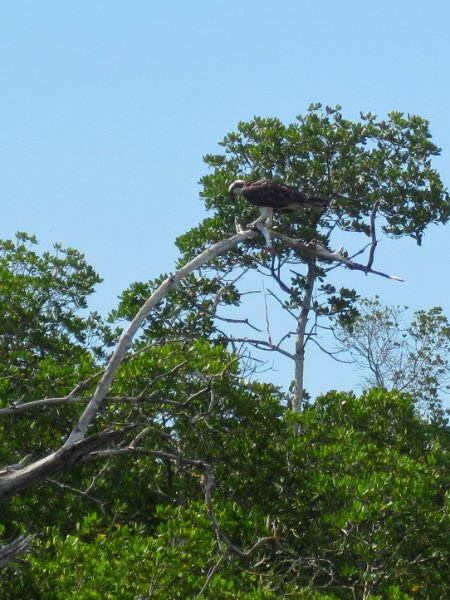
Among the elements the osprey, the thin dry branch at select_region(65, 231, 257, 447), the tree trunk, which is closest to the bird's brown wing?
the osprey

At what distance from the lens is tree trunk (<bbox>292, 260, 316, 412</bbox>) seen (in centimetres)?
1637

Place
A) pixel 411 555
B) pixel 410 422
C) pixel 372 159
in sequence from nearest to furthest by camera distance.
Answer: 1. pixel 411 555
2. pixel 410 422
3. pixel 372 159

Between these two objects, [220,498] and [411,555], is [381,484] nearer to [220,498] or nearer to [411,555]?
[411,555]

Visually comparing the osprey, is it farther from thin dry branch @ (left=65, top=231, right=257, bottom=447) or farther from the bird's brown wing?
thin dry branch @ (left=65, top=231, right=257, bottom=447)

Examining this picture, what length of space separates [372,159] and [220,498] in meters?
7.19

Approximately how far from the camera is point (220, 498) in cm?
1195

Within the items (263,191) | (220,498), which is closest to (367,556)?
(220,498)

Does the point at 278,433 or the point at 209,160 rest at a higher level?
the point at 209,160

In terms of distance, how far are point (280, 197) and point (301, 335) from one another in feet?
24.5

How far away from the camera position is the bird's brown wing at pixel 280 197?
9.98 m

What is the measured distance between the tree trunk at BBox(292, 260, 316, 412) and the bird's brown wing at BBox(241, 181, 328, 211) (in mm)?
6148

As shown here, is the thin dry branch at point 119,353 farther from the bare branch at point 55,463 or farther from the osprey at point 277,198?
the osprey at point 277,198

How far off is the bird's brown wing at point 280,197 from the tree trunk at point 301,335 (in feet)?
20.2

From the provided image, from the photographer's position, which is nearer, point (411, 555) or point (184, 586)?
point (184, 586)
